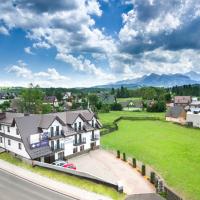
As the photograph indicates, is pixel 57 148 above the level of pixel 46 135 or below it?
below

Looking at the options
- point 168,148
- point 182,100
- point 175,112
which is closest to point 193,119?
point 175,112

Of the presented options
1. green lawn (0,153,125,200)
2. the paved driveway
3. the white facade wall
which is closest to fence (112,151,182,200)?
the paved driveway

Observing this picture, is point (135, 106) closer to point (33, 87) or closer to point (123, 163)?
point (33, 87)

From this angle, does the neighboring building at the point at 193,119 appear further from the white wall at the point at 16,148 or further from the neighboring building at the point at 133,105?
the neighboring building at the point at 133,105

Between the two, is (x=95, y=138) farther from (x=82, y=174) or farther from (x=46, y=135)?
(x=82, y=174)

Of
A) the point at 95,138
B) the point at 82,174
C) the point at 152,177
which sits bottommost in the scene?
the point at 152,177

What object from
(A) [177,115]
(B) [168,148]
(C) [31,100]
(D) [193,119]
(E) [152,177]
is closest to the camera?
(E) [152,177]

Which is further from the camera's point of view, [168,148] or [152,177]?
[168,148]

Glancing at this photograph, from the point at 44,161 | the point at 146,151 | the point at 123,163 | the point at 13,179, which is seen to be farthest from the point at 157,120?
the point at 13,179
